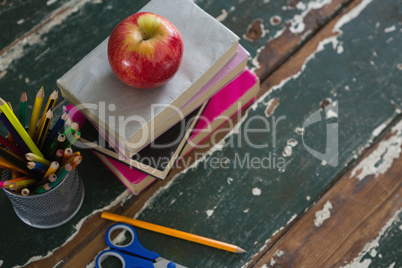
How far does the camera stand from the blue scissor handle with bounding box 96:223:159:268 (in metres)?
0.66

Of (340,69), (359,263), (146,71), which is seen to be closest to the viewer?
(146,71)

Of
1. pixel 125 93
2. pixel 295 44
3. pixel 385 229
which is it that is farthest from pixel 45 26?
pixel 385 229

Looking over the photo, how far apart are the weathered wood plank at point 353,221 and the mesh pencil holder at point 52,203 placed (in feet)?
0.89

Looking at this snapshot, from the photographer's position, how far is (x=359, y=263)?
2.26 ft

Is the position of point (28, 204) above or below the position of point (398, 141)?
below

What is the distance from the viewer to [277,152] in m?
0.74

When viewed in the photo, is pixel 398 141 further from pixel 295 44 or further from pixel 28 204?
pixel 28 204

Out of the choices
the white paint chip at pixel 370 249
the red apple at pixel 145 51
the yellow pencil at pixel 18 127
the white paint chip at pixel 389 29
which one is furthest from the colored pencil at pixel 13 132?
the white paint chip at pixel 389 29

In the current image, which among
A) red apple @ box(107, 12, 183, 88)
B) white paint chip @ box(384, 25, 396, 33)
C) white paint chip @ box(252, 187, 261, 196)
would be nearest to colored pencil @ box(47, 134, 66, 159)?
red apple @ box(107, 12, 183, 88)

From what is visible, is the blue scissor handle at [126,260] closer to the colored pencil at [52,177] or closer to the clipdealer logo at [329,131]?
the colored pencil at [52,177]

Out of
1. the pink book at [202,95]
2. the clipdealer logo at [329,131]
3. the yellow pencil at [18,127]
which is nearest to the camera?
the yellow pencil at [18,127]

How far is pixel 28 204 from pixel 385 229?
1.61 feet

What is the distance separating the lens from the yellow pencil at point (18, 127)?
1.72ft

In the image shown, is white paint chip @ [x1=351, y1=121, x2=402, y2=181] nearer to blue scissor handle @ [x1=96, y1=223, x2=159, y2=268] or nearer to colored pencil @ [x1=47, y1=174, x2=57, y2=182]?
blue scissor handle @ [x1=96, y1=223, x2=159, y2=268]
